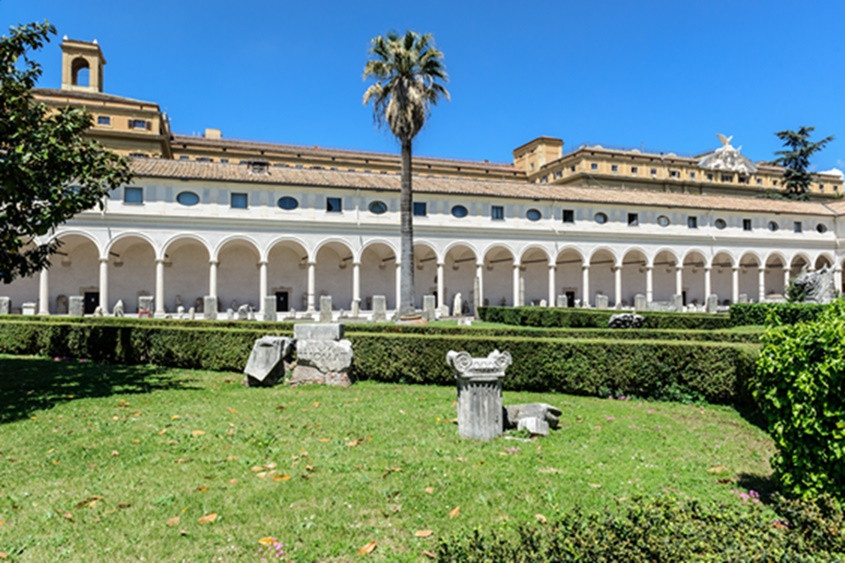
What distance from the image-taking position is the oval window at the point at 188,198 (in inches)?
1208

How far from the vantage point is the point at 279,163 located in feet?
186

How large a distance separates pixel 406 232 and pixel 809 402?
22176mm

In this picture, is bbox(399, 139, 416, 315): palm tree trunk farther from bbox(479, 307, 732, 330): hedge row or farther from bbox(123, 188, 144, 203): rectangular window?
bbox(123, 188, 144, 203): rectangular window

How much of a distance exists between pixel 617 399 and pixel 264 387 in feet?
20.6

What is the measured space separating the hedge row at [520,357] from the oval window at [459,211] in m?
25.9

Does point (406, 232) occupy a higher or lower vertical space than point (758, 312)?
higher

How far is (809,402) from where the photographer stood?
4.03m

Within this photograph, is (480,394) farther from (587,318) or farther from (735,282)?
(735,282)

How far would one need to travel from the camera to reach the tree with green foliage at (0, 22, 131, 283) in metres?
8.23

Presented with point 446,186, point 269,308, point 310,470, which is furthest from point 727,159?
point 310,470

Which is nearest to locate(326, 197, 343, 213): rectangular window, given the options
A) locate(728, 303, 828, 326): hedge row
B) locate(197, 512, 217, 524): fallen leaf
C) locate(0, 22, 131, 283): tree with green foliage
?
locate(728, 303, 828, 326): hedge row

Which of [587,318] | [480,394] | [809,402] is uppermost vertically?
[809,402]

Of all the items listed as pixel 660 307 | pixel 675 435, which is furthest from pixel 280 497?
pixel 660 307

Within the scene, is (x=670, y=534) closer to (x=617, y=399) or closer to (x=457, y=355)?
(x=457, y=355)
